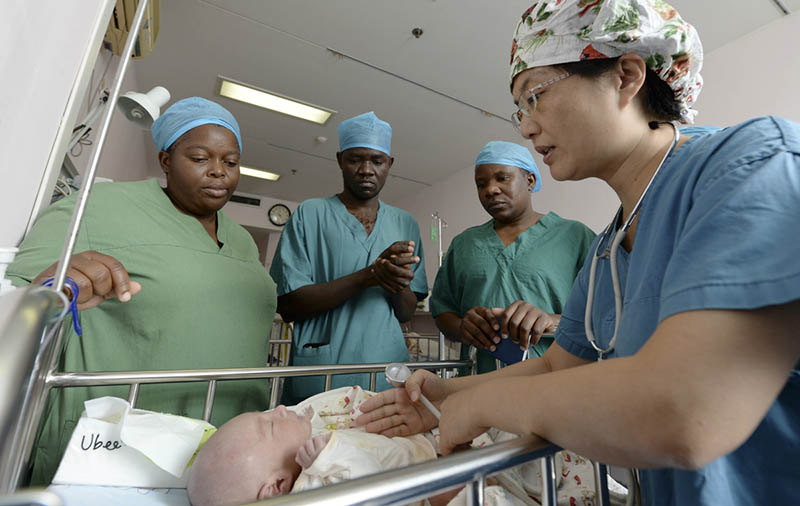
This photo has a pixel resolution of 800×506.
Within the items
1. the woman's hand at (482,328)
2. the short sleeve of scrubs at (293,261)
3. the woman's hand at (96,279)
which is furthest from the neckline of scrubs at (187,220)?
the woman's hand at (482,328)

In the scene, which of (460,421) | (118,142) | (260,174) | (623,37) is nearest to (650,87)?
(623,37)

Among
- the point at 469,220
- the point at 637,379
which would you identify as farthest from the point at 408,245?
the point at 469,220

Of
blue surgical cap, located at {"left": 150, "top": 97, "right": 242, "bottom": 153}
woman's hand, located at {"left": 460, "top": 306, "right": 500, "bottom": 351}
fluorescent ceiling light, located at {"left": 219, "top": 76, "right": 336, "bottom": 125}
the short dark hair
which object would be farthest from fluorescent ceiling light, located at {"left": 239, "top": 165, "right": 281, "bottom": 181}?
the short dark hair

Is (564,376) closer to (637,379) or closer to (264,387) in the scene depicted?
(637,379)

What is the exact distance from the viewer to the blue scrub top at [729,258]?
39cm

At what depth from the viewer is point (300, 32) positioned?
118 inches

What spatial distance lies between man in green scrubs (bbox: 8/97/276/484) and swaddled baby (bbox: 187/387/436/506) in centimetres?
34

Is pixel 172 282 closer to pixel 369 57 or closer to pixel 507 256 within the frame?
pixel 507 256

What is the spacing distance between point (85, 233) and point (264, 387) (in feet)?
2.23

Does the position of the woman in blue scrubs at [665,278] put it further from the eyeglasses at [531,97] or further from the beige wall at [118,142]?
the beige wall at [118,142]

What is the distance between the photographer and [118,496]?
2.60ft

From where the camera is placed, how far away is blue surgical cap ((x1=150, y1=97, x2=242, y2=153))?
1.37m

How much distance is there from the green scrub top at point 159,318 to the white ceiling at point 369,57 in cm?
214

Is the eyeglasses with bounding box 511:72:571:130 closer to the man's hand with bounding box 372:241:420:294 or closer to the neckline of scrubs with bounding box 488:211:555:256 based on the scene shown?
the man's hand with bounding box 372:241:420:294
